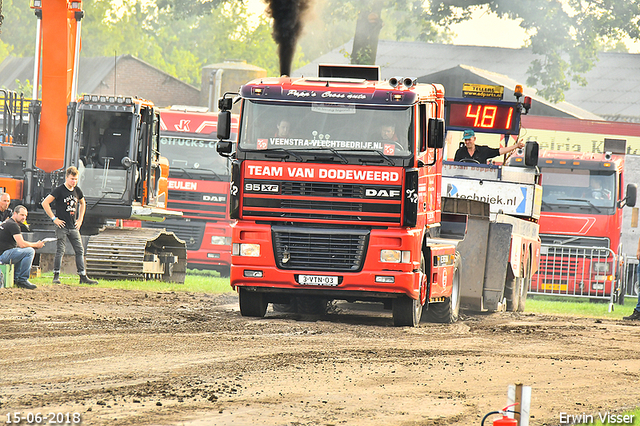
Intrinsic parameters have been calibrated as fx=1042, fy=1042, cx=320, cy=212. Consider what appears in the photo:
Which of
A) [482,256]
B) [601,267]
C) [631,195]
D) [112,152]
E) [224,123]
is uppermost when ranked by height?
[224,123]

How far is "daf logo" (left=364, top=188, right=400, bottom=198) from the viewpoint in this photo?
43.0 feet

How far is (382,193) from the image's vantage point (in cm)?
1312

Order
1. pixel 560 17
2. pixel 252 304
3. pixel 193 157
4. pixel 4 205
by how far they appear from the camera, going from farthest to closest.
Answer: pixel 560 17
pixel 193 157
pixel 4 205
pixel 252 304

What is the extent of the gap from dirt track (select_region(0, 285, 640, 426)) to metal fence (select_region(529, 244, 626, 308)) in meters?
7.04

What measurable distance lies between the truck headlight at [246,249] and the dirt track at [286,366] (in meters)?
0.91

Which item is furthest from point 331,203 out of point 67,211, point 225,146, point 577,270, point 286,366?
point 577,270

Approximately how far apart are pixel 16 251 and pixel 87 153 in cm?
380

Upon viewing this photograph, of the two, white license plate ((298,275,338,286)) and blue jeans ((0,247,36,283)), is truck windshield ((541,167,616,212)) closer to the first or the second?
white license plate ((298,275,338,286))

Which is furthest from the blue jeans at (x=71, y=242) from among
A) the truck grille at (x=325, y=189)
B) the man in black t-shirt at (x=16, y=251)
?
the truck grille at (x=325, y=189)

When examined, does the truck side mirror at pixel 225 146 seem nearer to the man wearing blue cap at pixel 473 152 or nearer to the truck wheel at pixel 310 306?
the truck wheel at pixel 310 306

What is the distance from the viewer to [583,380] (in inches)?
407

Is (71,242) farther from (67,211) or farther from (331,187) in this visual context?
(331,187)

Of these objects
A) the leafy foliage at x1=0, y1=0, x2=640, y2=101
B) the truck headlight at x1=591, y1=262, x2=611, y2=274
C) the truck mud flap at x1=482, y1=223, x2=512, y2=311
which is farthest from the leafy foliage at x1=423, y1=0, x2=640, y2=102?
the truck mud flap at x1=482, y1=223, x2=512, y2=311

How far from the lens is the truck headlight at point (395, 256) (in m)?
13.2
